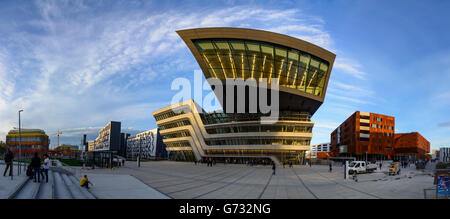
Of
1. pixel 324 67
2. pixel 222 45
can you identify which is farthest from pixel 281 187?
pixel 324 67

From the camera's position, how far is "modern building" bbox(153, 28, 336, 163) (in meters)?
38.0

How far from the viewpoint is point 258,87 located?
41.1 m

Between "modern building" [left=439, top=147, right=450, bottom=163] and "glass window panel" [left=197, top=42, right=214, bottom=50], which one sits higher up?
"glass window panel" [left=197, top=42, right=214, bottom=50]

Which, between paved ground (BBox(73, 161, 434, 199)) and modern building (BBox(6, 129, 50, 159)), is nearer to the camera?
Answer: paved ground (BBox(73, 161, 434, 199))

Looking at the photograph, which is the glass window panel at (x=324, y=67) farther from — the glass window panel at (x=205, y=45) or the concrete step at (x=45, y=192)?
the concrete step at (x=45, y=192)

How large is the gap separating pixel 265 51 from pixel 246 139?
2587 cm

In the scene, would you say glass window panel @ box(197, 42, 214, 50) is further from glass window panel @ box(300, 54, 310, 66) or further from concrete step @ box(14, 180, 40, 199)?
concrete step @ box(14, 180, 40, 199)

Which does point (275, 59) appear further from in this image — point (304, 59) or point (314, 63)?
point (314, 63)

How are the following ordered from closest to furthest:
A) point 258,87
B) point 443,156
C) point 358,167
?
point 358,167 < point 258,87 < point 443,156

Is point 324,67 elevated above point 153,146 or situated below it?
above

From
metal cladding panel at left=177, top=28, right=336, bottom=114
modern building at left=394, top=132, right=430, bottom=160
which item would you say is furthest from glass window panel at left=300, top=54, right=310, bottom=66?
modern building at left=394, top=132, right=430, bottom=160

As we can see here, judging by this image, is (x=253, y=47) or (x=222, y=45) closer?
(x=253, y=47)

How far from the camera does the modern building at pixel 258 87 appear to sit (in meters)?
38.0
